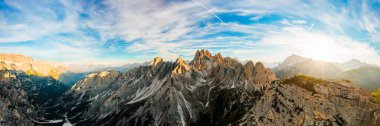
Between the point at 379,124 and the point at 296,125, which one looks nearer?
the point at 379,124

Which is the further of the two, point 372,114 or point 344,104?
point 344,104

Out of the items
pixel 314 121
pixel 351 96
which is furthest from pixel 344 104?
pixel 314 121

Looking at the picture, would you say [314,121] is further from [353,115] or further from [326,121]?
[353,115]

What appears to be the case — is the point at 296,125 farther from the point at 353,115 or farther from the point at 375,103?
the point at 375,103

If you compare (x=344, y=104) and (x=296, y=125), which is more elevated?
(x=344, y=104)

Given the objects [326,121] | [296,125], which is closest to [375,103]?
[326,121]

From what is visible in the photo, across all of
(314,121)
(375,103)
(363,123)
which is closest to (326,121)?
(314,121)

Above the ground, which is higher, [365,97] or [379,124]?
[365,97]
